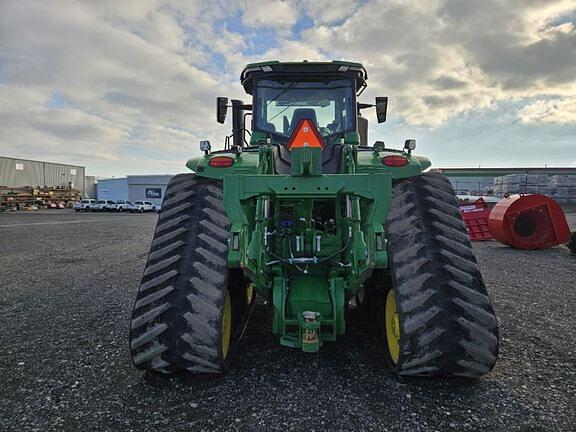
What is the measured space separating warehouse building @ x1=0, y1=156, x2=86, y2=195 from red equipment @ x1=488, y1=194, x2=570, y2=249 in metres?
42.3

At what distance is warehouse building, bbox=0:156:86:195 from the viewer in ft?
132

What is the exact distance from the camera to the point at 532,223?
995 centimetres

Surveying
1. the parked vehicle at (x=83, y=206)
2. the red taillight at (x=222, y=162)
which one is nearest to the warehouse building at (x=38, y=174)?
the parked vehicle at (x=83, y=206)

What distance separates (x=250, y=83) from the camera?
4.27m

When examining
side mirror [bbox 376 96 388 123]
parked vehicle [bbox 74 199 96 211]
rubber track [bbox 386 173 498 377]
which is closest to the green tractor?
rubber track [bbox 386 173 498 377]

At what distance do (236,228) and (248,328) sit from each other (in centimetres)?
162

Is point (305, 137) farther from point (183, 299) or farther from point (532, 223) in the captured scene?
point (532, 223)

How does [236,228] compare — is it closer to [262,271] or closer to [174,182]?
[262,271]

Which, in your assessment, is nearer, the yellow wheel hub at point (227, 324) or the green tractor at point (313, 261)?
the green tractor at point (313, 261)

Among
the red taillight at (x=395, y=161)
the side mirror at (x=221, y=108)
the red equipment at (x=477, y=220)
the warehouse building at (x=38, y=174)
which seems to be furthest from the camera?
the warehouse building at (x=38, y=174)

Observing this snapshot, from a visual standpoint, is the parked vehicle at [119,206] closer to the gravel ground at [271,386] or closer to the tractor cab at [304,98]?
the gravel ground at [271,386]

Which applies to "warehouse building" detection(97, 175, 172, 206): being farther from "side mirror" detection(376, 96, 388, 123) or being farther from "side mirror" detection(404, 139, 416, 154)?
"side mirror" detection(404, 139, 416, 154)

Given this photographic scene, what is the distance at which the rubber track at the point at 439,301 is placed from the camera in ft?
7.61

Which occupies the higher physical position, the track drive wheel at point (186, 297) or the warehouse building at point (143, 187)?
the warehouse building at point (143, 187)
